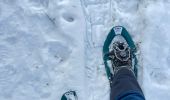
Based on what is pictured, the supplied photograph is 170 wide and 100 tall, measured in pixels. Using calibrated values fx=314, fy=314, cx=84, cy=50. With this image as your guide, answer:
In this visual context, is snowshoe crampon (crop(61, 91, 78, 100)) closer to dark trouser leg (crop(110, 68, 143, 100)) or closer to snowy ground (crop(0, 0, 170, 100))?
snowy ground (crop(0, 0, 170, 100))

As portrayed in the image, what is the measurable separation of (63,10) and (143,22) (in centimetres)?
57

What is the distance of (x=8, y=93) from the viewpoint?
206cm

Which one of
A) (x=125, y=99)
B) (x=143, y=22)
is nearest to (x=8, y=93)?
(x=125, y=99)

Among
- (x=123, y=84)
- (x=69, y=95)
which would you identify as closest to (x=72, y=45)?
(x=69, y=95)

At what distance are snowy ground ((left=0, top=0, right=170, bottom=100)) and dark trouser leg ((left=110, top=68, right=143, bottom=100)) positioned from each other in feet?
0.73

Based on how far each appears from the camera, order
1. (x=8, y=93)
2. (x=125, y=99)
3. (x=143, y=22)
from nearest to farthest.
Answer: (x=125, y=99), (x=8, y=93), (x=143, y=22)

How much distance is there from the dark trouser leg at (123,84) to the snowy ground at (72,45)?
22cm

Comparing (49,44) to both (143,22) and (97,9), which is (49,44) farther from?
(143,22)

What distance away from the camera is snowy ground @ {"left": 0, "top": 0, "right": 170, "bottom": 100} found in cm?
209

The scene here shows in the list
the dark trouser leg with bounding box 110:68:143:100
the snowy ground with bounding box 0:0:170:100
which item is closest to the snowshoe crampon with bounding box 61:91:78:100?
the snowy ground with bounding box 0:0:170:100

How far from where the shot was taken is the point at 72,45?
2.15m

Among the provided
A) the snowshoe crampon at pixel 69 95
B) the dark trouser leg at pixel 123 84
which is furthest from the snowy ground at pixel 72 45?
the dark trouser leg at pixel 123 84

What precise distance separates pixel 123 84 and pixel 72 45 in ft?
1.69

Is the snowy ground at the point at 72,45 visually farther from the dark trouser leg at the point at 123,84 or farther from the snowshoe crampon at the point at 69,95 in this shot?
the dark trouser leg at the point at 123,84
